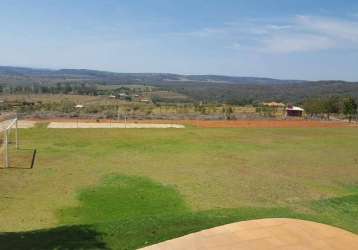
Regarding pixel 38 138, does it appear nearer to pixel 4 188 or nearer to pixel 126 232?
pixel 4 188

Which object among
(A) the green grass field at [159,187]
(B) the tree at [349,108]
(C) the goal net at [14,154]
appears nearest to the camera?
(A) the green grass field at [159,187]

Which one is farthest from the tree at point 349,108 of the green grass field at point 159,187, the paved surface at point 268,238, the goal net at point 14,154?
the paved surface at point 268,238

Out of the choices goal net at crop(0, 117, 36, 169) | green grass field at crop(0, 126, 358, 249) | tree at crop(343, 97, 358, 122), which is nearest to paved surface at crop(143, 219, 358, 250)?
green grass field at crop(0, 126, 358, 249)

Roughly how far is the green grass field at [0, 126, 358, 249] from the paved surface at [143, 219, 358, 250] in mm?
551

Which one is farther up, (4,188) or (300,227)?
(300,227)

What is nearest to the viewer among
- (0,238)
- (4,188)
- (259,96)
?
(0,238)

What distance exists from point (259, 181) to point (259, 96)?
12074 centimetres

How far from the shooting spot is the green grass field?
1092 centimetres

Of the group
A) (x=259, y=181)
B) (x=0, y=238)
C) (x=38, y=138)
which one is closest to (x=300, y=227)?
(x=0, y=238)

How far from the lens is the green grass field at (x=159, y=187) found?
10922 millimetres

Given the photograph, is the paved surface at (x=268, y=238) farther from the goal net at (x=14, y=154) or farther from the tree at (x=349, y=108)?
the tree at (x=349, y=108)

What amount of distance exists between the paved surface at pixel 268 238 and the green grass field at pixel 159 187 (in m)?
0.55

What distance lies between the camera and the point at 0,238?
1004cm

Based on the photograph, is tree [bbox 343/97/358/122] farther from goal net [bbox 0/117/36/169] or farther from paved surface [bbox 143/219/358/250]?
paved surface [bbox 143/219/358/250]
